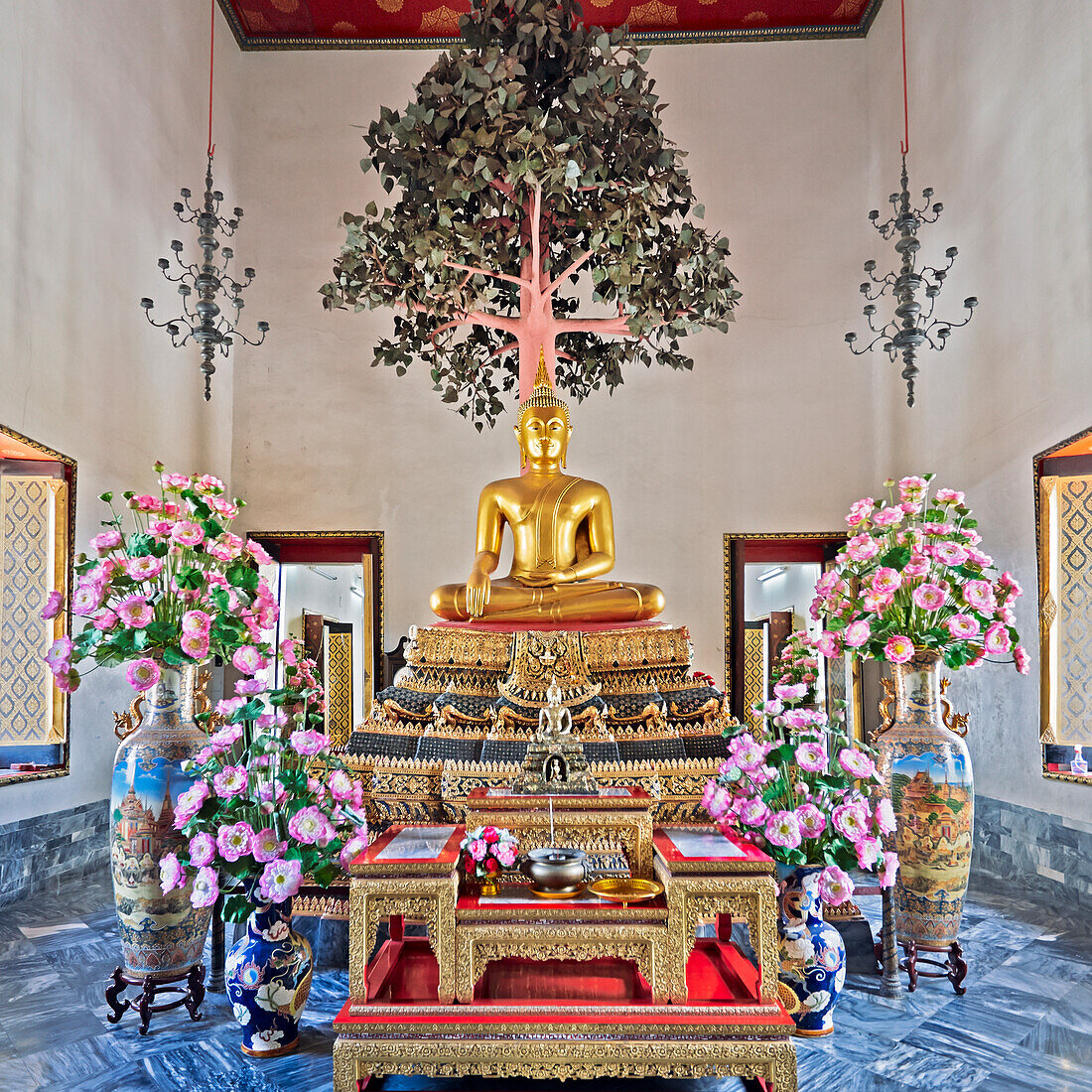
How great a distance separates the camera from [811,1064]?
228 cm

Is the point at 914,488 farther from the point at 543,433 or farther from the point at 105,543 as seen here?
the point at 105,543

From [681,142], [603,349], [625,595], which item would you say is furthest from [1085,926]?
[681,142]

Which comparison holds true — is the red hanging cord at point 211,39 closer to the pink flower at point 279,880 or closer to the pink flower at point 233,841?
the pink flower at point 233,841

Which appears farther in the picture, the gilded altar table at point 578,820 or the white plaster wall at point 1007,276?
the white plaster wall at point 1007,276

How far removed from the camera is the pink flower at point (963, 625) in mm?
2918

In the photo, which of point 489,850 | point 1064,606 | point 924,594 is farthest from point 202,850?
point 1064,606

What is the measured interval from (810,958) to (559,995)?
2.37 ft

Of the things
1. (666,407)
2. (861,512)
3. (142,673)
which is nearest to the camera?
(142,673)

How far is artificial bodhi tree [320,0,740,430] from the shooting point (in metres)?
4.12

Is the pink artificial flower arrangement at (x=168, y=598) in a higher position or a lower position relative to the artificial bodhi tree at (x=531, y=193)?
lower

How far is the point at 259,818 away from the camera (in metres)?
2.44

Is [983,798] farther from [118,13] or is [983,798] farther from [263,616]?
[118,13]

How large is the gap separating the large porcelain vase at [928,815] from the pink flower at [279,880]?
1.99m

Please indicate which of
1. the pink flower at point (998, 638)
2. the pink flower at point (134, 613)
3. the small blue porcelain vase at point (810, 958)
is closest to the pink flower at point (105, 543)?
the pink flower at point (134, 613)
